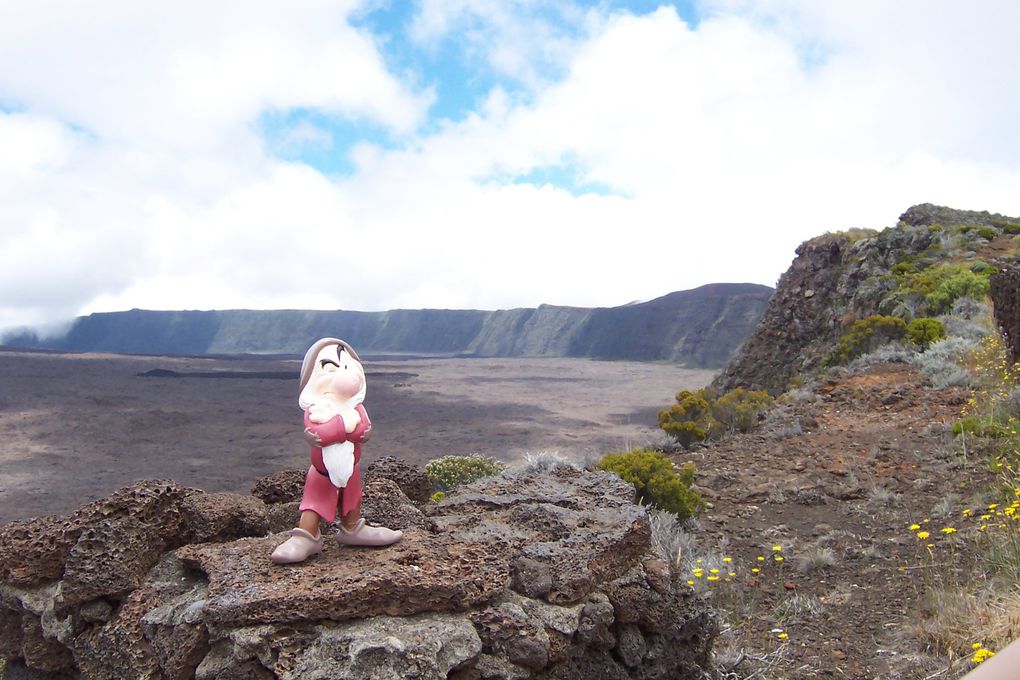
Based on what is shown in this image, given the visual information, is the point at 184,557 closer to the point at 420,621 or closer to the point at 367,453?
the point at 420,621

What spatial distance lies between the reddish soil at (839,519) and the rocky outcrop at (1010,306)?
4.42 feet

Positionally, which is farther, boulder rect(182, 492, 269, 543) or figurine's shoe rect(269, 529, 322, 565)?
boulder rect(182, 492, 269, 543)

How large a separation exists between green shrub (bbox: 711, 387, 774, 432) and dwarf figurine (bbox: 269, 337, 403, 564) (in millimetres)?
10039

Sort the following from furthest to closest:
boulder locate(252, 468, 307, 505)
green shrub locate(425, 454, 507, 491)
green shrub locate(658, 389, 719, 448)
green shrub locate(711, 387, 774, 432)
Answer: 1. green shrub locate(711, 387, 774, 432)
2. green shrub locate(658, 389, 719, 448)
3. green shrub locate(425, 454, 507, 491)
4. boulder locate(252, 468, 307, 505)

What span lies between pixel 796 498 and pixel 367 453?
12.4m

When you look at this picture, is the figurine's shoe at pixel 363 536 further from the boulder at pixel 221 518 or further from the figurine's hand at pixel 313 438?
the boulder at pixel 221 518

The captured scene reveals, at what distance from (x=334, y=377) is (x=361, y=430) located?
0.96ft

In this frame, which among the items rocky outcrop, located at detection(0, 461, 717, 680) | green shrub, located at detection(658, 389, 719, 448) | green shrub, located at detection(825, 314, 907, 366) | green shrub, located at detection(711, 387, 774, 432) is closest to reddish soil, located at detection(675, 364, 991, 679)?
green shrub, located at detection(711, 387, 774, 432)

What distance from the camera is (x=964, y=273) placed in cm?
1673

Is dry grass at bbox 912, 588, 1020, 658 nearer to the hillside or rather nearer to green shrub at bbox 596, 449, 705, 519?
the hillside

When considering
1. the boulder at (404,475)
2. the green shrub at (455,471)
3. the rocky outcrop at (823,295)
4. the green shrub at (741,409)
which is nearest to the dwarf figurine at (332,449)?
the boulder at (404,475)

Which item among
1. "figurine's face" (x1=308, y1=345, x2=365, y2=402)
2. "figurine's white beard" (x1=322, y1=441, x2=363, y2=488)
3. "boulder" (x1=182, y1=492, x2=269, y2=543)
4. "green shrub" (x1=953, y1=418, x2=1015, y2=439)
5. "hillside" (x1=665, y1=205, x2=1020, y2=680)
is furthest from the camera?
"green shrub" (x1=953, y1=418, x2=1015, y2=439)

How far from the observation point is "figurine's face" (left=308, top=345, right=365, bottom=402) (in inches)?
143

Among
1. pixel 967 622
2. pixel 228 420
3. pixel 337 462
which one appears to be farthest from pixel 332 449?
pixel 228 420
